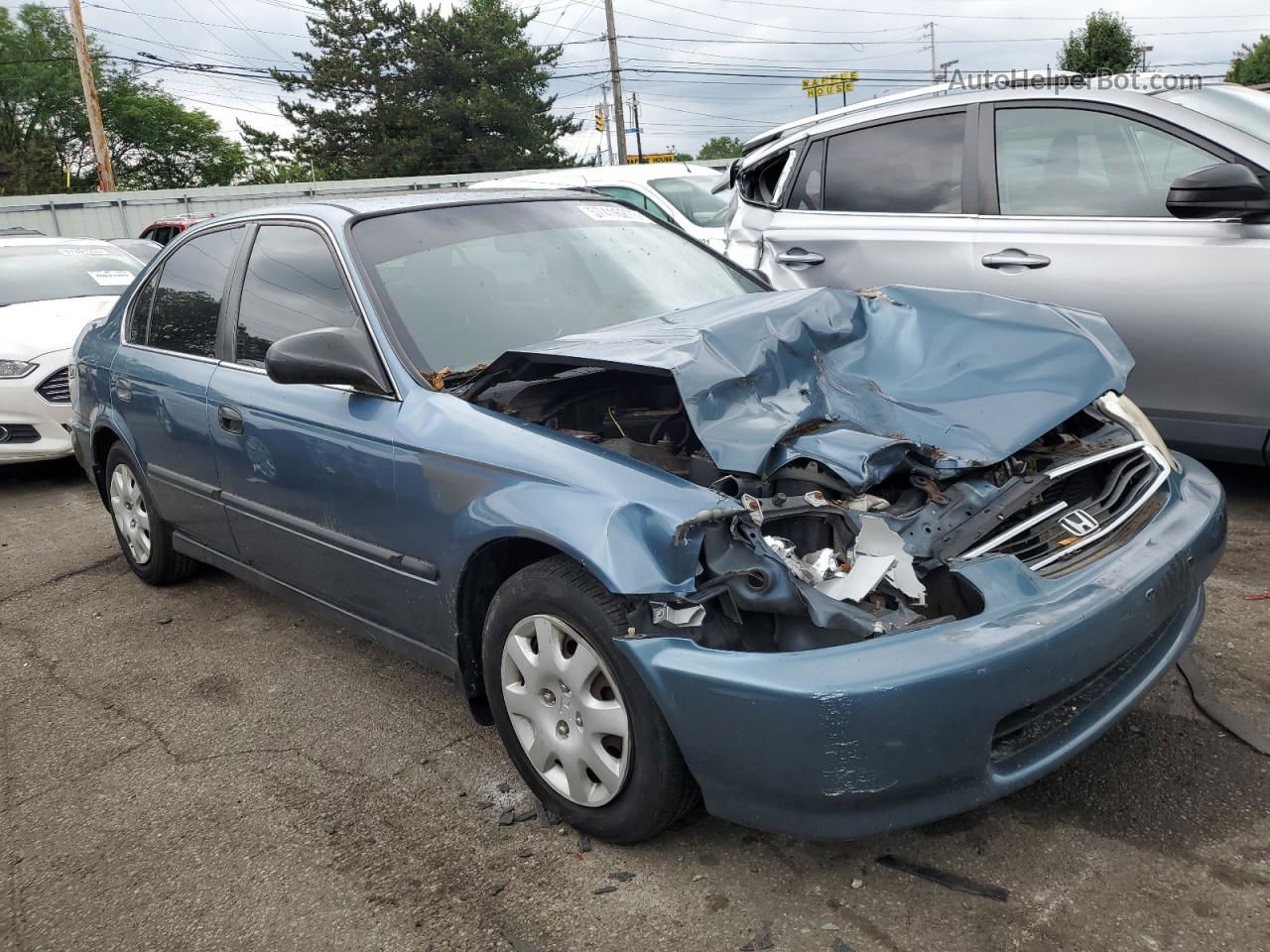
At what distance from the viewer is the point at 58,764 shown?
313cm

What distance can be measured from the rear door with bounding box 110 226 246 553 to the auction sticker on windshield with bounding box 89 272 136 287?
426 centimetres

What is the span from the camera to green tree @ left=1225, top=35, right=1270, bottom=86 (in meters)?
33.5

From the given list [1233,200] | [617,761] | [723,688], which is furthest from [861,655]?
[1233,200]

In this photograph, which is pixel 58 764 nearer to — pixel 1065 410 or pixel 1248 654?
pixel 1065 410

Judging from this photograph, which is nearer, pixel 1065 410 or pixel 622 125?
pixel 1065 410

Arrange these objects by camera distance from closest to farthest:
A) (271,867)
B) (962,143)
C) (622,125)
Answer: (271,867) < (962,143) < (622,125)

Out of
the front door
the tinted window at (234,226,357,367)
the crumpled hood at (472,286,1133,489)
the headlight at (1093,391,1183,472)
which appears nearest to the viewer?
the crumpled hood at (472,286,1133,489)

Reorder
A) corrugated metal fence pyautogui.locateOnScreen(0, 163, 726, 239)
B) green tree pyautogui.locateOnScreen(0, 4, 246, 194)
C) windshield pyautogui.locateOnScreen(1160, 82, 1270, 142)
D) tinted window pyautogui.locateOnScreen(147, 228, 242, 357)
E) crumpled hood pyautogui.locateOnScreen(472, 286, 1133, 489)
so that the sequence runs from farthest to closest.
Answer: green tree pyautogui.locateOnScreen(0, 4, 246, 194) < corrugated metal fence pyautogui.locateOnScreen(0, 163, 726, 239) < windshield pyautogui.locateOnScreen(1160, 82, 1270, 142) < tinted window pyautogui.locateOnScreen(147, 228, 242, 357) < crumpled hood pyautogui.locateOnScreen(472, 286, 1133, 489)

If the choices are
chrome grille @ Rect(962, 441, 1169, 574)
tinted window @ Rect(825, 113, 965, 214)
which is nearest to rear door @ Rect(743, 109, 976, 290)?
tinted window @ Rect(825, 113, 965, 214)

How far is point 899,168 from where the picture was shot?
4984 millimetres

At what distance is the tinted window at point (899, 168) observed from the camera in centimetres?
479

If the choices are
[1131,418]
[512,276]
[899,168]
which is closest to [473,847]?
[512,276]

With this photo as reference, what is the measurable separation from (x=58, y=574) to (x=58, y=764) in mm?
2138

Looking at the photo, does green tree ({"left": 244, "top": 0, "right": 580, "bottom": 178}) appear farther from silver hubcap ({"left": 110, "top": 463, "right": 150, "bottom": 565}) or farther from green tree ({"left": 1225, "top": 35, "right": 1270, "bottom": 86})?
silver hubcap ({"left": 110, "top": 463, "right": 150, "bottom": 565})
